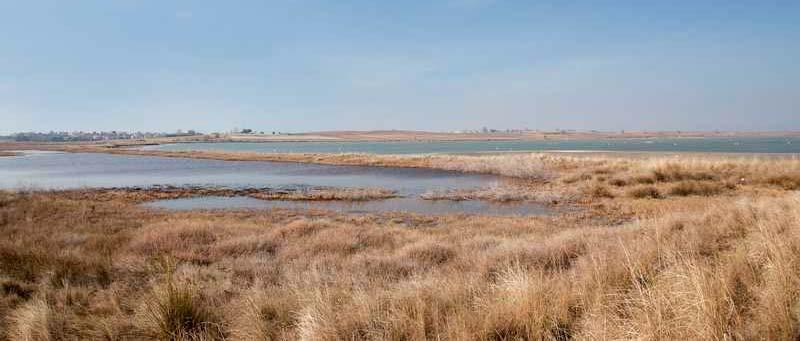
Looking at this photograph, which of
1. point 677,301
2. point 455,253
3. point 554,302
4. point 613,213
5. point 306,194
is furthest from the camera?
point 306,194

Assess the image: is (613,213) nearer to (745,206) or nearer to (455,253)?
(745,206)

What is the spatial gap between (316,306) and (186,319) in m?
1.76

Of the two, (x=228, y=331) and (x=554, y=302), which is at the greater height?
(x=554, y=302)

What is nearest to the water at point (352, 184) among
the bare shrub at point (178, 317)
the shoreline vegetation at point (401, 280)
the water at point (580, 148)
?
the shoreline vegetation at point (401, 280)

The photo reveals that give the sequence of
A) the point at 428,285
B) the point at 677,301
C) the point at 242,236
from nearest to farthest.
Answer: the point at 677,301, the point at 428,285, the point at 242,236

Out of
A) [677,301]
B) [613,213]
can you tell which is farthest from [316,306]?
[613,213]

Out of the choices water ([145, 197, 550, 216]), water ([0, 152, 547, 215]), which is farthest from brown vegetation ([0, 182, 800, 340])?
water ([0, 152, 547, 215])

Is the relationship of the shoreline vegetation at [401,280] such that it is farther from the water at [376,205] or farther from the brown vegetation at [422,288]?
the water at [376,205]

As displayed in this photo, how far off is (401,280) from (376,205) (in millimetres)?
17846

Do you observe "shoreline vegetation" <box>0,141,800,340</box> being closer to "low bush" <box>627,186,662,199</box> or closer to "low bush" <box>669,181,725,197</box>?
"low bush" <box>627,186,662,199</box>

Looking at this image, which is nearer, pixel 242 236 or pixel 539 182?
pixel 242 236

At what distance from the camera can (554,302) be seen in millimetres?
4727

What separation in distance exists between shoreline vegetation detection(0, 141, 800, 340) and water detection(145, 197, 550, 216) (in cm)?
516

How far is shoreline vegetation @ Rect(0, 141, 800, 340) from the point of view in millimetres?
4180
